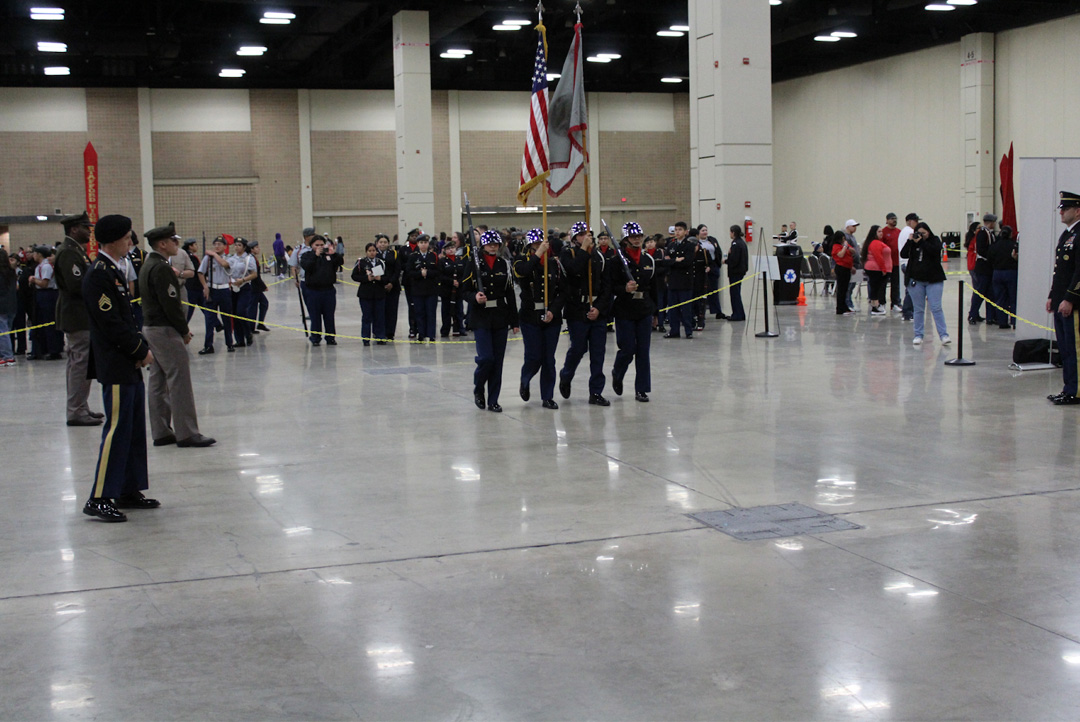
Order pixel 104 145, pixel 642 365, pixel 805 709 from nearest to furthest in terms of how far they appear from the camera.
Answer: pixel 805 709
pixel 642 365
pixel 104 145

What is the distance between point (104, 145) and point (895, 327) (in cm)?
3389

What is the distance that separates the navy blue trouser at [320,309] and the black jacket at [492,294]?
23.3 feet

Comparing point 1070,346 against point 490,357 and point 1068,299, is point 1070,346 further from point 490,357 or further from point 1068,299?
point 490,357

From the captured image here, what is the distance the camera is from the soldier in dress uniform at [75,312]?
8.84 metres

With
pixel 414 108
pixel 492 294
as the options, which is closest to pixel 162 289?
pixel 492 294

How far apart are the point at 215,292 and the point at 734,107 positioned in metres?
10.1

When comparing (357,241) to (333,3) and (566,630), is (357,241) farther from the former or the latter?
(566,630)

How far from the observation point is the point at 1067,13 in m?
32.1

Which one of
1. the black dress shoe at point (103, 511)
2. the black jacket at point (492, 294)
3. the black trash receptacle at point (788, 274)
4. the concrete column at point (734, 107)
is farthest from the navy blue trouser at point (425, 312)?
the black dress shoe at point (103, 511)

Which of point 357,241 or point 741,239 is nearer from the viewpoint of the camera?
point 741,239

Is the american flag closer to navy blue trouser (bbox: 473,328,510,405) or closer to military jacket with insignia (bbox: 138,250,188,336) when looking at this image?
navy blue trouser (bbox: 473,328,510,405)

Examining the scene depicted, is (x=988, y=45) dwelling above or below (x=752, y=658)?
above

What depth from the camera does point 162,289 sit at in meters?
8.62

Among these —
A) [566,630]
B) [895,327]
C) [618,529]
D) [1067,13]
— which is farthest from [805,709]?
[1067,13]
